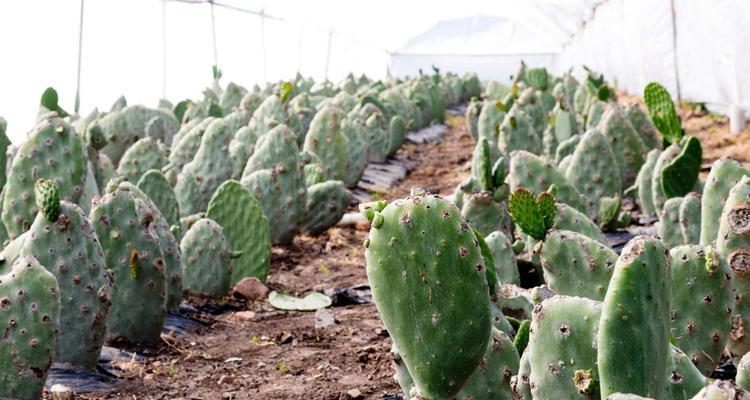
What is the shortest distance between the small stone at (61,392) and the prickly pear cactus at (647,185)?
3084mm

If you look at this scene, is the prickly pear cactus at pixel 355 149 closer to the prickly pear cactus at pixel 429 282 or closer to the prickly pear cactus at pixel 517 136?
the prickly pear cactus at pixel 517 136

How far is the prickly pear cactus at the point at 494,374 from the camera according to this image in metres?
2.27

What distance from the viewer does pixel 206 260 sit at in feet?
13.8

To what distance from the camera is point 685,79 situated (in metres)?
10.6

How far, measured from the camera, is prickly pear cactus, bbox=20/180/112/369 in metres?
3.03

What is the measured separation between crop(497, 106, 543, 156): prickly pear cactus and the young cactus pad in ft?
12.3

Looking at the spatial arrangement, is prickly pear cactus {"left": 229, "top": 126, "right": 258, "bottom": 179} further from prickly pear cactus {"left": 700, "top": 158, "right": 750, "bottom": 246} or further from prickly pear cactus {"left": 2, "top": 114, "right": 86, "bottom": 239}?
prickly pear cactus {"left": 700, "top": 158, "right": 750, "bottom": 246}

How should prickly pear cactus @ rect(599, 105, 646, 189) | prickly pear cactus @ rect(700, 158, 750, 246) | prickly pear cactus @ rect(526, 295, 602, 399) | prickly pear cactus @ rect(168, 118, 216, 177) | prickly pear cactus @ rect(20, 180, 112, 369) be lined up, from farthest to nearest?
prickly pear cactus @ rect(168, 118, 216, 177), prickly pear cactus @ rect(599, 105, 646, 189), prickly pear cactus @ rect(700, 158, 750, 246), prickly pear cactus @ rect(20, 180, 112, 369), prickly pear cactus @ rect(526, 295, 602, 399)

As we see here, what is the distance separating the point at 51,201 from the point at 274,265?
2.24m

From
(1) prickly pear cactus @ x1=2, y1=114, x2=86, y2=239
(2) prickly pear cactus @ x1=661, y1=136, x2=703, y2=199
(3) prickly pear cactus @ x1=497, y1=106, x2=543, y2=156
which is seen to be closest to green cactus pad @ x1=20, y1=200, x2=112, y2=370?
(1) prickly pear cactus @ x1=2, y1=114, x2=86, y2=239

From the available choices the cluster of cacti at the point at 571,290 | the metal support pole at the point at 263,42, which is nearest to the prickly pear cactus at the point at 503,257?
the cluster of cacti at the point at 571,290

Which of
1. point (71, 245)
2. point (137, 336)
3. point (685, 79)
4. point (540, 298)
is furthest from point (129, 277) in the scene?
point (685, 79)

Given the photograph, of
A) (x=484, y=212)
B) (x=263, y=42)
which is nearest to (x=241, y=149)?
(x=484, y=212)

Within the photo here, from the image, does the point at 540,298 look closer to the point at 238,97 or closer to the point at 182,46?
the point at 238,97
